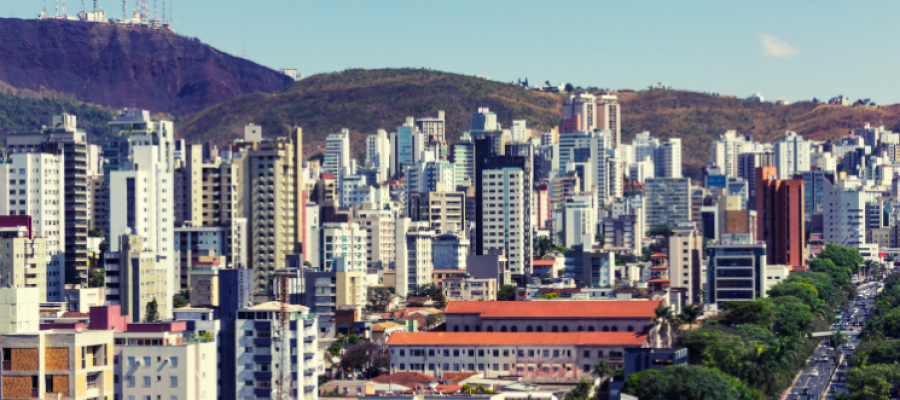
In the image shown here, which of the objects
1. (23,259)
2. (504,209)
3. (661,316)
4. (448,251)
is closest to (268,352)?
(661,316)

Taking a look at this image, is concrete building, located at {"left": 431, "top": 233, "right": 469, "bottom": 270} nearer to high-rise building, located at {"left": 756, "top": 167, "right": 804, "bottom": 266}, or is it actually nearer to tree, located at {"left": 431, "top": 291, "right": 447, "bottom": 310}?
tree, located at {"left": 431, "top": 291, "right": 447, "bottom": 310}

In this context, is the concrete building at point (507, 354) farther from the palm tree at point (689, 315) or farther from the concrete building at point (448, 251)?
the concrete building at point (448, 251)

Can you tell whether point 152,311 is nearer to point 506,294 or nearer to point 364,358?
point 364,358

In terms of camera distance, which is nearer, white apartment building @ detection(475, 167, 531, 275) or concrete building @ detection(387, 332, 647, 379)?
concrete building @ detection(387, 332, 647, 379)

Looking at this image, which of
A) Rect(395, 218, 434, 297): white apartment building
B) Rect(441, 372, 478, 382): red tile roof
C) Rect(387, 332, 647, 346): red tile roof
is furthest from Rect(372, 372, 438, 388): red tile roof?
Rect(395, 218, 434, 297): white apartment building

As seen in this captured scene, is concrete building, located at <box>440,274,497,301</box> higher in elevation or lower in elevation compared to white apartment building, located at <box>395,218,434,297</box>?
lower

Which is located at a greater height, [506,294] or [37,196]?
[37,196]
